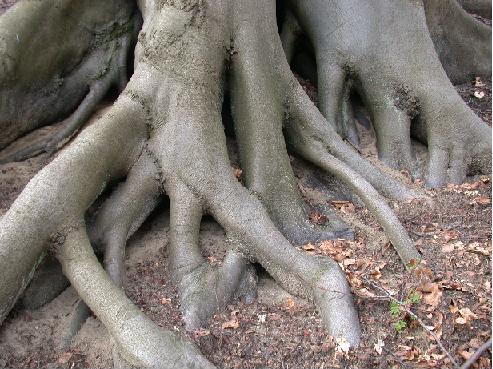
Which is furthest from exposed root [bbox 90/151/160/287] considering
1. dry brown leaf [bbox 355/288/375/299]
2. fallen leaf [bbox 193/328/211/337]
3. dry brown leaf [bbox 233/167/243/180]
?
dry brown leaf [bbox 355/288/375/299]

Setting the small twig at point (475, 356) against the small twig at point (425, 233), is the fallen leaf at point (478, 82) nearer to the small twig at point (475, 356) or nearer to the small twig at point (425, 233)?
the small twig at point (425, 233)

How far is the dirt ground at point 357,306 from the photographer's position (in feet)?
11.6

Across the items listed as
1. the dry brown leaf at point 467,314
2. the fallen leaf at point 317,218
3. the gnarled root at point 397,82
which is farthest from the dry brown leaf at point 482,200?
the dry brown leaf at point 467,314

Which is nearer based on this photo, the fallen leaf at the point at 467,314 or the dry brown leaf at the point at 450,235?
the fallen leaf at the point at 467,314

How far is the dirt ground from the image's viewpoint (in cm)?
354


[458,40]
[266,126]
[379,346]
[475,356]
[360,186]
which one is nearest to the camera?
[475,356]

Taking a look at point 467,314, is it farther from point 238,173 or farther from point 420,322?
point 238,173

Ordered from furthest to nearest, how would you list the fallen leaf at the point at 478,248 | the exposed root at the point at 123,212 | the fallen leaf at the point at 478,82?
the fallen leaf at the point at 478,82 → the fallen leaf at the point at 478,248 → the exposed root at the point at 123,212

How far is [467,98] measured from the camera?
25.0 feet

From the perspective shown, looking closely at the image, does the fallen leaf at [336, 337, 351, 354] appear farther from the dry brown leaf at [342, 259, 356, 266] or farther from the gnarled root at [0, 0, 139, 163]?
the gnarled root at [0, 0, 139, 163]

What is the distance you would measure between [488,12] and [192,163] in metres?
7.20

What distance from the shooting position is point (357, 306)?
12.7ft

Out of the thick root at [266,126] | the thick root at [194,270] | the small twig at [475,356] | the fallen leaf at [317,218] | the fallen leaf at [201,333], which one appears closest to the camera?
the small twig at [475,356]

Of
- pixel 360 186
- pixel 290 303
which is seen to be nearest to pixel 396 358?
pixel 290 303
